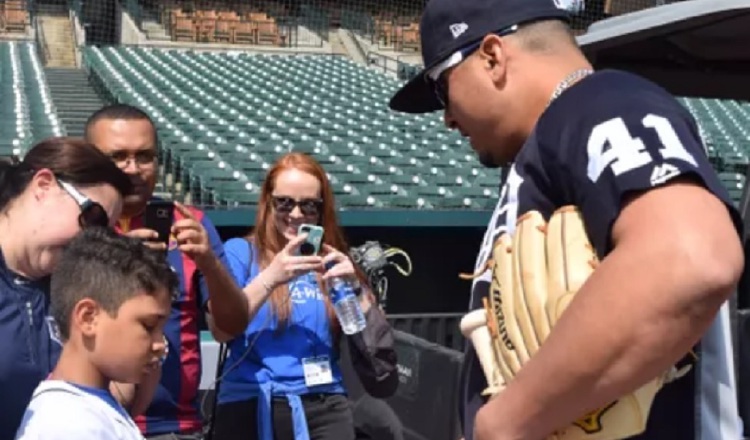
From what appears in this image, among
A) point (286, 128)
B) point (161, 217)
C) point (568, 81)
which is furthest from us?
point (286, 128)

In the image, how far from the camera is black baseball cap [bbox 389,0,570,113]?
1487 mm

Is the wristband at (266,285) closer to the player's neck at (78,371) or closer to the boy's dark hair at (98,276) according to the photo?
the boy's dark hair at (98,276)

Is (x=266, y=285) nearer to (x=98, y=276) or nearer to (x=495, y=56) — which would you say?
(x=98, y=276)

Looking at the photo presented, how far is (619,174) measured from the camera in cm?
126

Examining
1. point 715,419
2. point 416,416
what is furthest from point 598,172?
point 416,416

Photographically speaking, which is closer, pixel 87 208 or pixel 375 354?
pixel 87 208

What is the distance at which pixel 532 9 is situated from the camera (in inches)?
58.5

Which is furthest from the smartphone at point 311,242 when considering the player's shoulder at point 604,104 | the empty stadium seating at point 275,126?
the empty stadium seating at point 275,126

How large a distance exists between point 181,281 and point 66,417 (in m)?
1.05

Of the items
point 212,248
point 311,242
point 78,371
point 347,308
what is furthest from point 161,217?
point 78,371

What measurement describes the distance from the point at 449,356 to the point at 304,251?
1.17 metres

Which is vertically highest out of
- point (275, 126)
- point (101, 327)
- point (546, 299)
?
point (546, 299)

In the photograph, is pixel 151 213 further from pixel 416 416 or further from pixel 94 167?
pixel 416 416

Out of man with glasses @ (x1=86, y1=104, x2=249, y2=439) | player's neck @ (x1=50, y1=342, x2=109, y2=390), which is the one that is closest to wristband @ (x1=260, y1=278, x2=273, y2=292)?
man with glasses @ (x1=86, y1=104, x2=249, y2=439)
